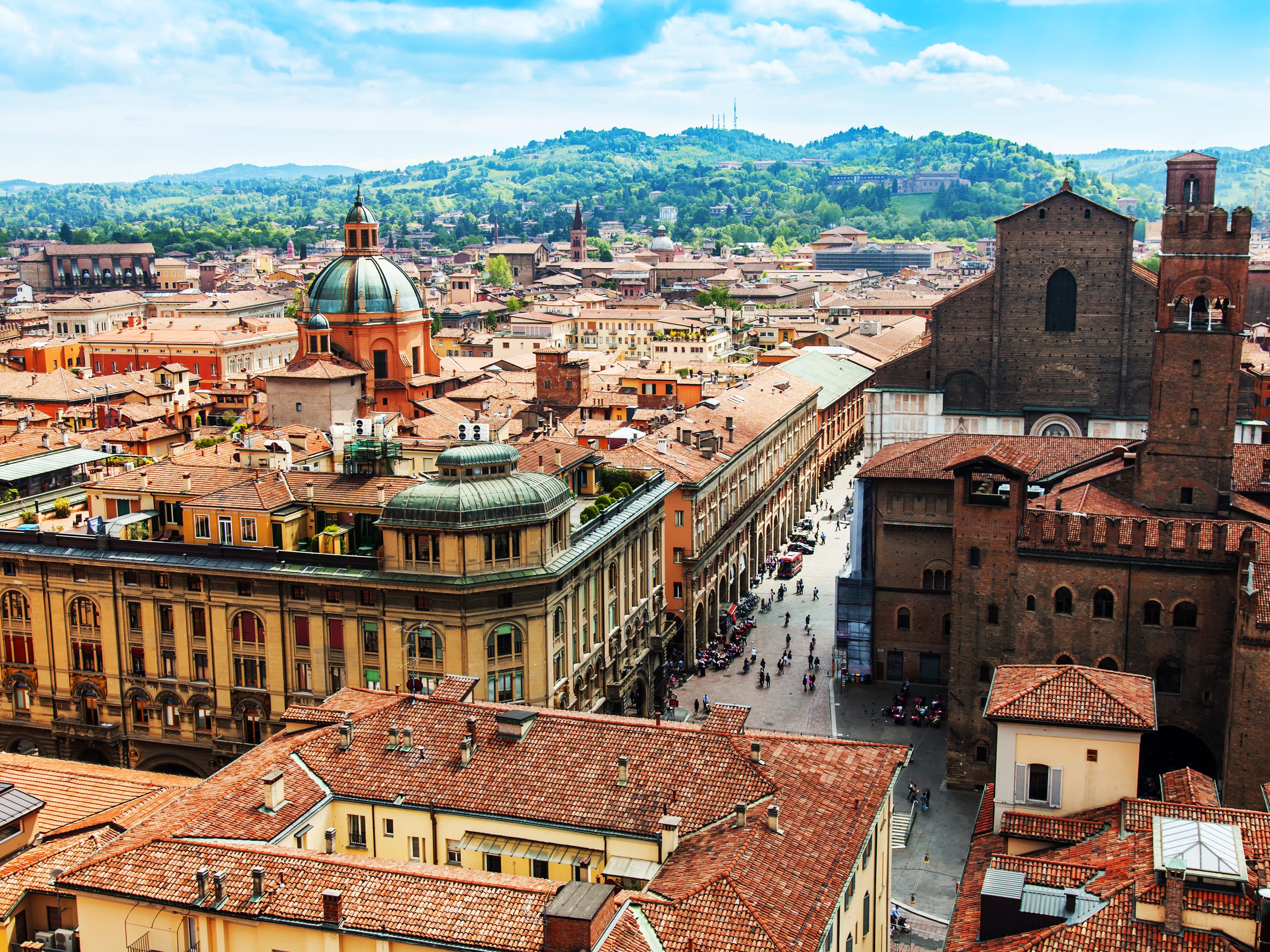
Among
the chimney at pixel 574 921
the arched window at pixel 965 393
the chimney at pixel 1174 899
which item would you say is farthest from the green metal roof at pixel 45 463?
the chimney at pixel 1174 899

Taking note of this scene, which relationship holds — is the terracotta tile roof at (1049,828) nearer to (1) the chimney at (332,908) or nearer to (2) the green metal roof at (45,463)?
(1) the chimney at (332,908)

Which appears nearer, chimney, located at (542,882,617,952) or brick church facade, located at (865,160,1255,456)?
chimney, located at (542,882,617,952)

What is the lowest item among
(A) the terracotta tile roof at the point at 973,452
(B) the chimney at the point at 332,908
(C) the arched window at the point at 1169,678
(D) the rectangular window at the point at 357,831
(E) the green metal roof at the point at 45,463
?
(C) the arched window at the point at 1169,678

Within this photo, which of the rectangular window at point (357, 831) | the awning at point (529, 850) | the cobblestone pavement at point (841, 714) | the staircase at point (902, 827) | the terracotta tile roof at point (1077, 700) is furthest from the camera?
the staircase at point (902, 827)

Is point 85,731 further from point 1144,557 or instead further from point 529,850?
point 1144,557

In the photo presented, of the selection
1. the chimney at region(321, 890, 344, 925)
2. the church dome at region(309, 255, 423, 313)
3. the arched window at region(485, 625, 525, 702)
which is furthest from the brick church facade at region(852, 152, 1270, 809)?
the church dome at region(309, 255, 423, 313)

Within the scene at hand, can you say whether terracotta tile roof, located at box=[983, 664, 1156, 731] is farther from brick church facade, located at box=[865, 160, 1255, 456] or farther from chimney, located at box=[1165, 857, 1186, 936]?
brick church facade, located at box=[865, 160, 1255, 456]
